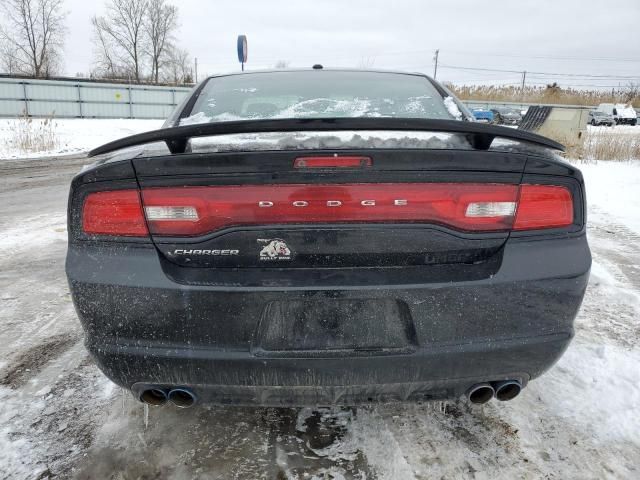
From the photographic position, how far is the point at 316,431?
1.83 metres

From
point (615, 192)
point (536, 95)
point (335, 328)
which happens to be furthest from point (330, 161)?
point (536, 95)

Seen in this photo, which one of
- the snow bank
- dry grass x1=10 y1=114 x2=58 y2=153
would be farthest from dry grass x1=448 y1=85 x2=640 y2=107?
dry grass x1=10 y1=114 x2=58 y2=153

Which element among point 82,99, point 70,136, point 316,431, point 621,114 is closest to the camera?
point 316,431

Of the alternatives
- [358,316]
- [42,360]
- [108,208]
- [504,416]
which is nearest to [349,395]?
[358,316]

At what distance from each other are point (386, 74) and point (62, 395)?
252 centimetres

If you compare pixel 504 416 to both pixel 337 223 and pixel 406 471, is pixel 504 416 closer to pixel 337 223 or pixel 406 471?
pixel 406 471

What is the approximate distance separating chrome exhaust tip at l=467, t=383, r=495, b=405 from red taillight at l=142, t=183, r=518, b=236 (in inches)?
22.1

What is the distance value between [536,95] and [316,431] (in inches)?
2094

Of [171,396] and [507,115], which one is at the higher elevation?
[507,115]

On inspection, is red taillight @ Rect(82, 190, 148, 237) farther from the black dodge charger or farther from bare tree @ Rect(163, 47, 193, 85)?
bare tree @ Rect(163, 47, 193, 85)

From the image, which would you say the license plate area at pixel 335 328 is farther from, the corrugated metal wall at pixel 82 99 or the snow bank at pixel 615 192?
the corrugated metal wall at pixel 82 99

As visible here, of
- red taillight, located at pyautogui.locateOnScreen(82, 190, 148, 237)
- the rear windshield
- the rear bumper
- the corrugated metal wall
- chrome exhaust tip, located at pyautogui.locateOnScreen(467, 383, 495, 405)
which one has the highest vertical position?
the corrugated metal wall

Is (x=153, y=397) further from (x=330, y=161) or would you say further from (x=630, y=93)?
(x=630, y=93)

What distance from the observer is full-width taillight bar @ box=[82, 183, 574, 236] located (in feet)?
4.57
